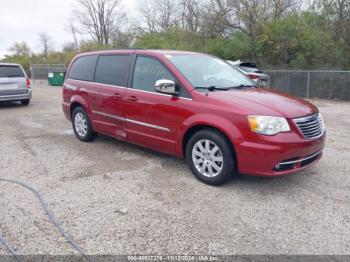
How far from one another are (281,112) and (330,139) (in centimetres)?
333

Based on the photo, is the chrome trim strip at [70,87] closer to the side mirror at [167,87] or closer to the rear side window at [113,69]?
the rear side window at [113,69]

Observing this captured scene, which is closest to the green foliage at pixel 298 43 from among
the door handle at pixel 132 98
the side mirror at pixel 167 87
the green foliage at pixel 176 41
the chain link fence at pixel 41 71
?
the green foliage at pixel 176 41

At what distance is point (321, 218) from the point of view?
10.6 ft

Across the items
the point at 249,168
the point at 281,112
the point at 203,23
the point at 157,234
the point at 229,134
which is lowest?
the point at 157,234

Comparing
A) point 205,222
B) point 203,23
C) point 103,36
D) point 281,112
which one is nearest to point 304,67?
point 203,23

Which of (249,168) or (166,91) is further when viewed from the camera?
(166,91)

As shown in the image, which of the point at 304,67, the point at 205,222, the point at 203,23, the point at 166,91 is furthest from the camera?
the point at 203,23

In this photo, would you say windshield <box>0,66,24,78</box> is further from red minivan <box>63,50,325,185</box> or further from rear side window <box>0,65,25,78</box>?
red minivan <box>63,50,325,185</box>

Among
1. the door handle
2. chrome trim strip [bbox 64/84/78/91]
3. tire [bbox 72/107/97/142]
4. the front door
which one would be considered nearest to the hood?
the front door

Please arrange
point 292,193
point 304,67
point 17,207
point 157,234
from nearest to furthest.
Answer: point 157,234 → point 17,207 → point 292,193 → point 304,67

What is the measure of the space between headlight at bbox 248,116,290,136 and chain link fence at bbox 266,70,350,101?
10.6 meters

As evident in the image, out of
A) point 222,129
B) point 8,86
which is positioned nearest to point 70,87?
point 222,129

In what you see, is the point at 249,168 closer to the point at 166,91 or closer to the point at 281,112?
the point at 281,112

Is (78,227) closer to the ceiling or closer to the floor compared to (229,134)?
closer to the floor
